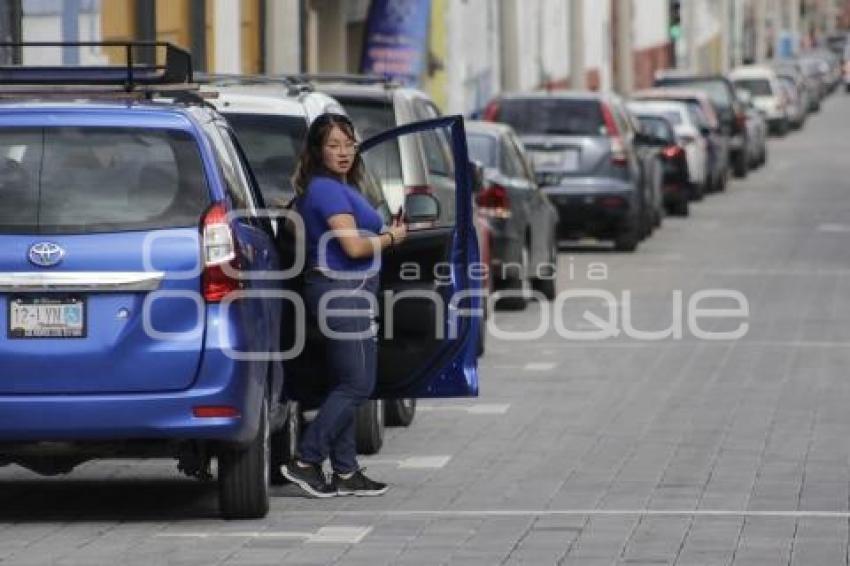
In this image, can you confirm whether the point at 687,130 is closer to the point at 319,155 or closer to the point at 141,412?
the point at 319,155

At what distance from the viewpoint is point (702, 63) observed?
100 meters

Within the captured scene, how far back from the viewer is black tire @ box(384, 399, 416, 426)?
16.0 meters

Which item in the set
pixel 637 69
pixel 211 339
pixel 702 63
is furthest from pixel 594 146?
pixel 702 63

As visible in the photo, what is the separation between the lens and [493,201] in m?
24.5

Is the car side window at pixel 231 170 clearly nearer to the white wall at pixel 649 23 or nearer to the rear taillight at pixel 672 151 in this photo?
the rear taillight at pixel 672 151

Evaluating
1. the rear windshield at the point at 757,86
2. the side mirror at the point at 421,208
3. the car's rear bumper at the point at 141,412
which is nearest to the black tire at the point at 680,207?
the side mirror at the point at 421,208

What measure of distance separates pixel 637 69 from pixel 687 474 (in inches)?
2633

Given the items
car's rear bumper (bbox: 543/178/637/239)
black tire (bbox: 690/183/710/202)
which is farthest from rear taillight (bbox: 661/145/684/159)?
car's rear bumper (bbox: 543/178/637/239)

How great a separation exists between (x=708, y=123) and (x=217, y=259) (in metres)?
36.1

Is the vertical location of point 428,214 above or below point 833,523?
above

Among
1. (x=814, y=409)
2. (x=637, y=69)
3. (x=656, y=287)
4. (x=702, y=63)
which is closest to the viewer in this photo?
(x=814, y=409)

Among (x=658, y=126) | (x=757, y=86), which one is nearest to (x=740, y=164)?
(x=658, y=126)

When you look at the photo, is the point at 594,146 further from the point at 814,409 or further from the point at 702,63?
the point at 702,63

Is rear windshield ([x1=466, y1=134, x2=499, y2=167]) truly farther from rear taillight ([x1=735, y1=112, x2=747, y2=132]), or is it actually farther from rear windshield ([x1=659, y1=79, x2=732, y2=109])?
rear taillight ([x1=735, y1=112, x2=747, y2=132])
